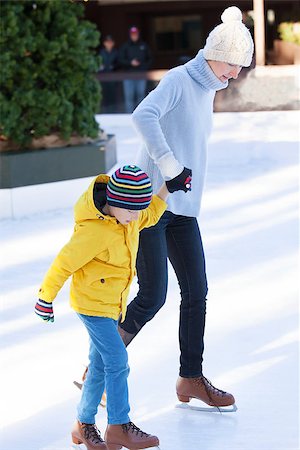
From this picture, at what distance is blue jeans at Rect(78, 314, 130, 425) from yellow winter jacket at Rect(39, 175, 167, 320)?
46mm

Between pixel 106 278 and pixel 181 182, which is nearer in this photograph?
pixel 106 278

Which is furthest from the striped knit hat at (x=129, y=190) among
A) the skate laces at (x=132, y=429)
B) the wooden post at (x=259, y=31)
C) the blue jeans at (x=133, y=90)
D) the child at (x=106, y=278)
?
the wooden post at (x=259, y=31)

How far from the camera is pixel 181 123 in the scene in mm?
3348

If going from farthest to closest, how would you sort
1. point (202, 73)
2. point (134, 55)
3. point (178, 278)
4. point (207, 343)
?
point (134, 55) < point (207, 343) < point (178, 278) < point (202, 73)

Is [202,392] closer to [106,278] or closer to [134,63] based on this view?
[106,278]

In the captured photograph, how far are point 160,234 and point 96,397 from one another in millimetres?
604

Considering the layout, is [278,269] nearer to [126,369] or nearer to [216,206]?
[216,206]

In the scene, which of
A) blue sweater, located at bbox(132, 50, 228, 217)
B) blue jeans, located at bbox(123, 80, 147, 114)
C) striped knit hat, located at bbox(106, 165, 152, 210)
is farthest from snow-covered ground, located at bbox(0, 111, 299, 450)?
blue jeans, located at bbox(123, 80, 147, 114)

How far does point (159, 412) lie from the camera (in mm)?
3586

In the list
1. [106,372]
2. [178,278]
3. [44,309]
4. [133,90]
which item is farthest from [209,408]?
[133,90]

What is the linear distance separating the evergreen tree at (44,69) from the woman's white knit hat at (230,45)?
4001 mm

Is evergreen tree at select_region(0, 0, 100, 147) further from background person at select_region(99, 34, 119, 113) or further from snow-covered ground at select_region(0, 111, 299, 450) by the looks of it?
background person at select_region(99, 34, 119, 113)

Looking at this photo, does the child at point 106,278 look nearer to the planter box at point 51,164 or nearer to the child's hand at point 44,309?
the child's hand at point 44,309

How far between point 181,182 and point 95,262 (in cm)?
39
